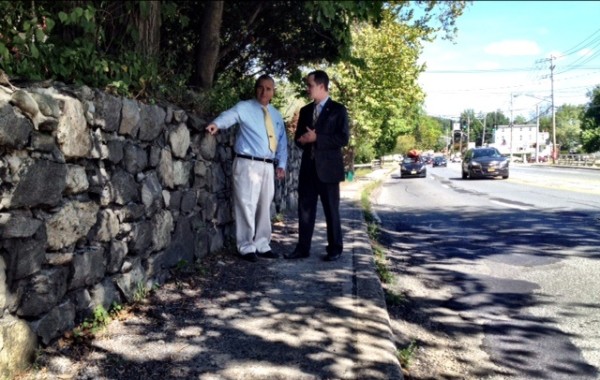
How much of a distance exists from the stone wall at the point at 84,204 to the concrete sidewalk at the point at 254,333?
278 millimetres

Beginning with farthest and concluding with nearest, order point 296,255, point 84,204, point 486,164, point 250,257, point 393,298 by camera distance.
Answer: point 486,164, point 296,255, point 250,257, point 393,298, point 84,204

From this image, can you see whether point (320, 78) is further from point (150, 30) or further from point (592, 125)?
point (592, 125)

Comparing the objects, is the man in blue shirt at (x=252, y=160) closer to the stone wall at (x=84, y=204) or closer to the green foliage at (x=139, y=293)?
the stone wall at (x=84, y=204)

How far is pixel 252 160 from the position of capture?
5902 mm

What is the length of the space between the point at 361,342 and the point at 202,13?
18.0 ft

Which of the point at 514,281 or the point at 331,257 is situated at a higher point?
the point at 331,257

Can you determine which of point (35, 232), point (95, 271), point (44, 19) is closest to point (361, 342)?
point (95, 271)

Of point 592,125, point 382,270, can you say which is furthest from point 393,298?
point 592,125

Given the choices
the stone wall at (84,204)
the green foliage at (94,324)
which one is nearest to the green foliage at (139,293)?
the stone wall at (84,204)

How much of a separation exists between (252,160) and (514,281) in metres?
3.00

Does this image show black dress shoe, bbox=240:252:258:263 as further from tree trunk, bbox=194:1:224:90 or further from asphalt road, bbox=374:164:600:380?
tree trunk, bbox=194:1:224:90

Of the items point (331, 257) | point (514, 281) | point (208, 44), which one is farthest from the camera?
point (208, 44)

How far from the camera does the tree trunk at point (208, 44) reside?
7.03 meters

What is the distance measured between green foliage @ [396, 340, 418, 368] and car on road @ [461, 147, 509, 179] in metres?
24.4
